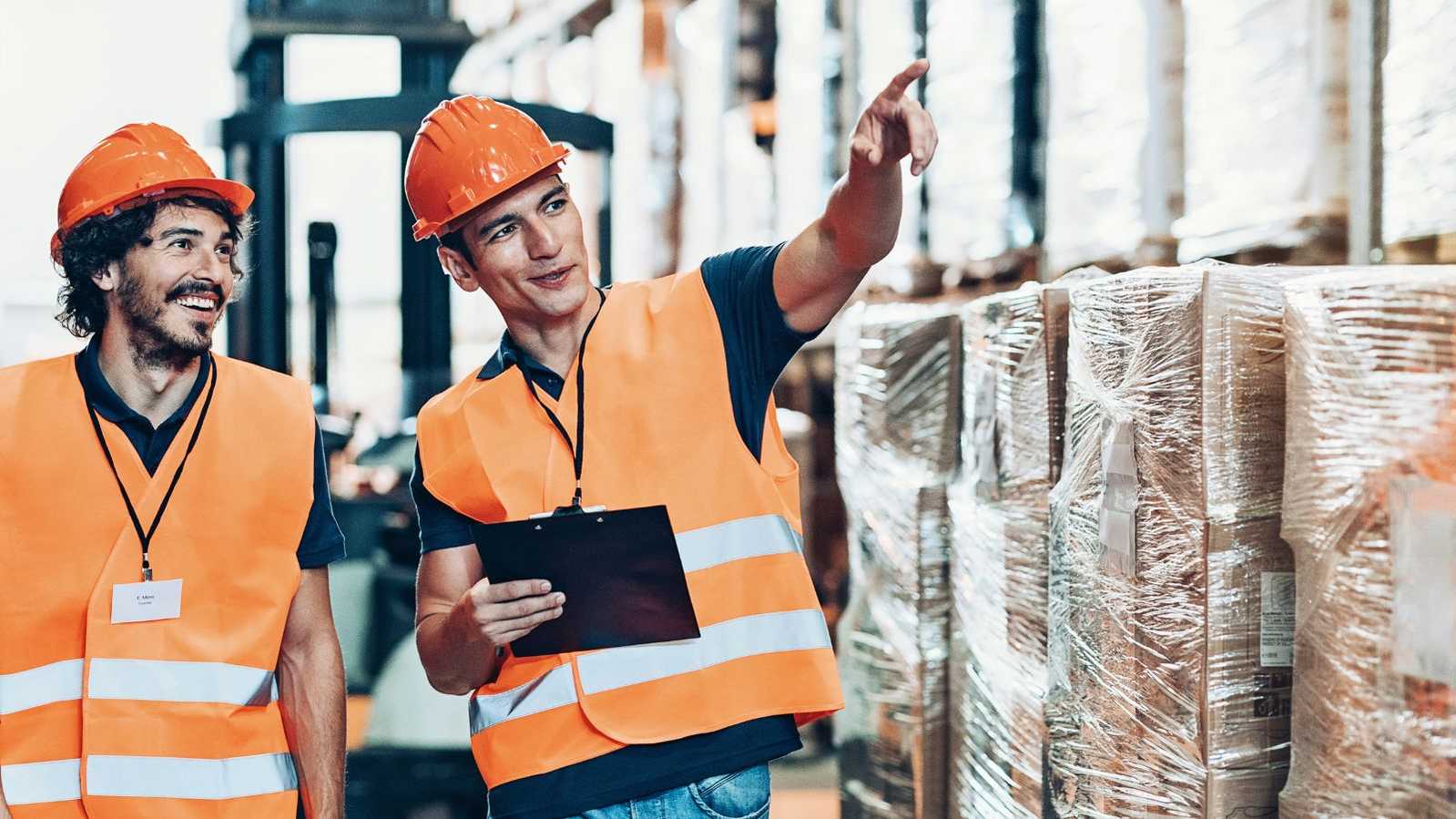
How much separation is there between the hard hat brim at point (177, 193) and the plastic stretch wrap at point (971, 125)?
4.28 metres

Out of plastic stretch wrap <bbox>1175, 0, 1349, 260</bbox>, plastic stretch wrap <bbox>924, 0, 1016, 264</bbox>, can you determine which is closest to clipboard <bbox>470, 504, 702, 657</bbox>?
plastic stretch wrap <bbox>1175, 0, 1349, 260</bbox>

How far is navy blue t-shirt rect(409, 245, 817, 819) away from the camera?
2.25m

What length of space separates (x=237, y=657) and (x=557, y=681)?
58 centimetres

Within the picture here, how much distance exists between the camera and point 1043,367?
2674 mm

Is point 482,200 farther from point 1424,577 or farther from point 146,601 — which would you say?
point 1424,577

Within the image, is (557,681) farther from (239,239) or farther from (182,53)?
(182,53)

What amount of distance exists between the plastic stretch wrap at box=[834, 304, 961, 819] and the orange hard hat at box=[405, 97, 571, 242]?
1.25m

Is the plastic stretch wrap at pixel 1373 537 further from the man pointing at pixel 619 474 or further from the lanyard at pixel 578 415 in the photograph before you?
the lanyard at pixel 578 415

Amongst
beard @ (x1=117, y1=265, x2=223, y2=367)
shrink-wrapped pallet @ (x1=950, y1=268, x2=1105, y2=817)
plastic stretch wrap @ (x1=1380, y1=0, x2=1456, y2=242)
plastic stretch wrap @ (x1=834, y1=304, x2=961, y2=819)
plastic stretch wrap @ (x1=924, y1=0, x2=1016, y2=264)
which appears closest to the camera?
beard @ (x1=117, y1=265, x2=223, y2=367)

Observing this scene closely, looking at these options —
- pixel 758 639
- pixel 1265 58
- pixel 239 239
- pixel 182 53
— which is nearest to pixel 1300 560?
pixel 758 639

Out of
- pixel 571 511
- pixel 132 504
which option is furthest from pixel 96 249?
pixel 571 511

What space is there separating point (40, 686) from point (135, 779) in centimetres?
21

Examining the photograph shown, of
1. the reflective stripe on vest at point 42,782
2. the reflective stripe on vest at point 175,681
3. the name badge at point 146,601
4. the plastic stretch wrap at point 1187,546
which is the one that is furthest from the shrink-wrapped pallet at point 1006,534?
the reflective stripe on vest at point 42,782

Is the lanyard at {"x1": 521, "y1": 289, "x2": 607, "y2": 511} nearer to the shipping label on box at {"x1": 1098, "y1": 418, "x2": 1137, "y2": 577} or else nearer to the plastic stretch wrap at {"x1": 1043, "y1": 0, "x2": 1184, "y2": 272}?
the shipping label on box at {"x1": 1098, "y1": 418, "x2": 1137, "y2": 577}
